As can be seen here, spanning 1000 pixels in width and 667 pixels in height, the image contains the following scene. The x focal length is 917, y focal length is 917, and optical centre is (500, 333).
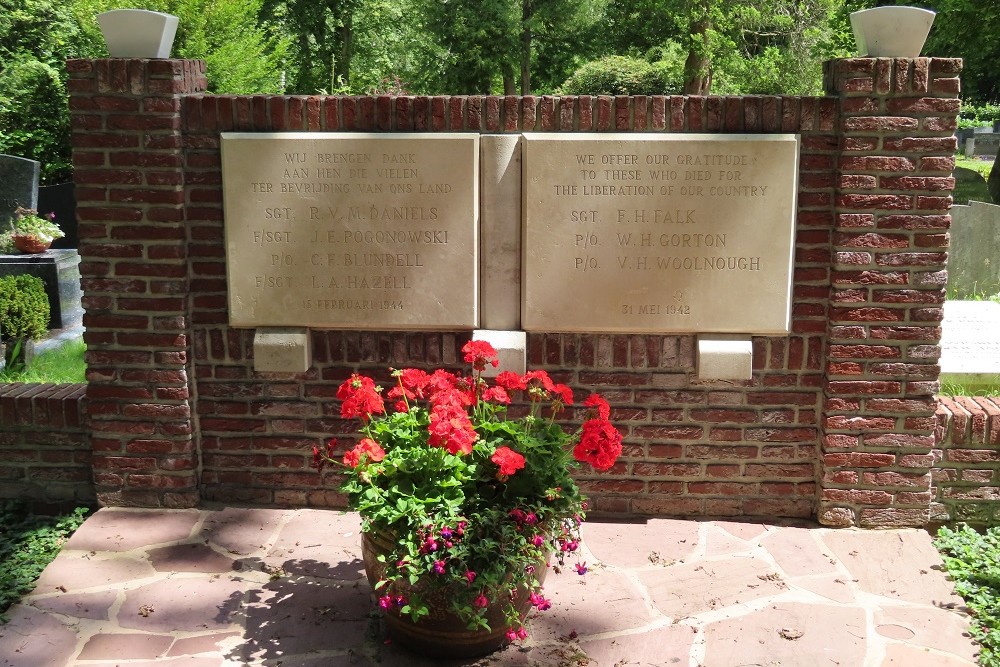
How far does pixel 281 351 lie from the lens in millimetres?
3945

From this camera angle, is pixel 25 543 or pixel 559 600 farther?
pixel 25 543

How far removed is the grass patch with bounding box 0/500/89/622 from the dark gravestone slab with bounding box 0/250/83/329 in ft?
12.6

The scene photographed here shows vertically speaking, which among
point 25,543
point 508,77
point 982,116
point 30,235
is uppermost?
point 982,116

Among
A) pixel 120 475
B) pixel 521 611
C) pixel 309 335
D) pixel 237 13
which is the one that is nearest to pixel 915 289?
pixel 521 611

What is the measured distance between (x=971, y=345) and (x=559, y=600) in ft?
12.5

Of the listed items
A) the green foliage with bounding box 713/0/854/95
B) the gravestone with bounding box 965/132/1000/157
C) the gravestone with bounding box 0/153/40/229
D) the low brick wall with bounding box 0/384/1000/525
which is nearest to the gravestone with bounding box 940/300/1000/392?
the low brick wall with bounding box 0/384/1000/525

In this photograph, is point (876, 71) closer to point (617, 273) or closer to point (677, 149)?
point (677, 149)

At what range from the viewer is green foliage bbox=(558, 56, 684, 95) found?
1395 cm

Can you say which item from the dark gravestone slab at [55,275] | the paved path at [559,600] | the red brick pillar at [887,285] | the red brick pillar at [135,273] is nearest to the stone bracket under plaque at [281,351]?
the red brick pillar at [135,273]

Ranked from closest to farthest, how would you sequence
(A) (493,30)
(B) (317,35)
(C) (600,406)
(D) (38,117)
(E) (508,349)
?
(C) (600,406)
(E) (508,349)
(D) (38,117)
(A) (493,30)
(B) (317,35)

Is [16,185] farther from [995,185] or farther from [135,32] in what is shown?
[995,185]

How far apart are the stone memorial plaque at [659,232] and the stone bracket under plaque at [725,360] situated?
0.07m

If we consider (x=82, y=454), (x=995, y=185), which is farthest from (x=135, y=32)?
(x=995, y=185)

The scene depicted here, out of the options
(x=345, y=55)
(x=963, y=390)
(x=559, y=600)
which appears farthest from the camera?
(x=345, y=55)
